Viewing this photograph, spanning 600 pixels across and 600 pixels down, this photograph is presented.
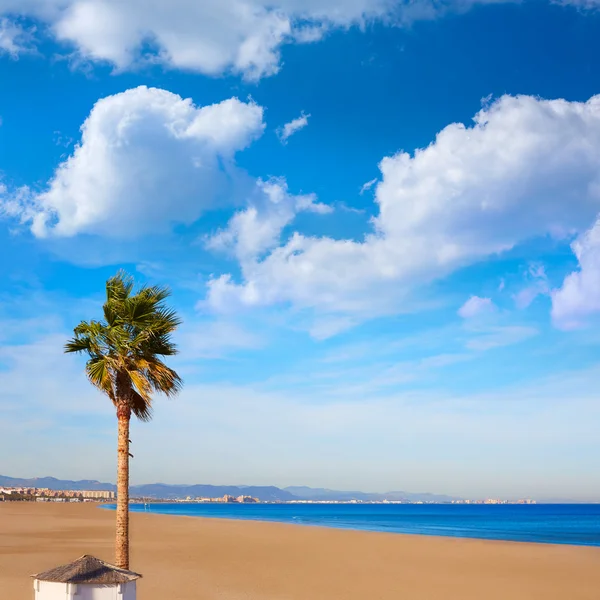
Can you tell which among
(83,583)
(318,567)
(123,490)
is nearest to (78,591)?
(83,583)

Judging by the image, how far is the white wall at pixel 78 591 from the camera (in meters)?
10.4

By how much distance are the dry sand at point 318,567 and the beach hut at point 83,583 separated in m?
10.1

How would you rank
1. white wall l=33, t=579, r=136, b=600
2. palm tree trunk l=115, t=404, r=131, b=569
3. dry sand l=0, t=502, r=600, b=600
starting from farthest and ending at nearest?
1. dry sand l=0, t=502, r=600, b=600
2. palm tree trunk l=115, t=404, r=131, b=569
3. white wall l=33, t=579, r=136, b=600

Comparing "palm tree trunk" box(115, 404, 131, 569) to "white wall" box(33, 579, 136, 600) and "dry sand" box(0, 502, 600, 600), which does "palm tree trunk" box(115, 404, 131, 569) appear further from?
"dry sand" box(0, 502, 600, 600)

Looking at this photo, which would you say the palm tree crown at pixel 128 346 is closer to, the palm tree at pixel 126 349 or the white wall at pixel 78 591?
the palm tree at pixel 126 349

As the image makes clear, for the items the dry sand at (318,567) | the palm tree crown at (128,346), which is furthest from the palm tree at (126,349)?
the dry sand at (318,567)

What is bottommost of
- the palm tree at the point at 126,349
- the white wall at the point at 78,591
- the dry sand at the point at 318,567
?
the dry sand at the point at 318,567

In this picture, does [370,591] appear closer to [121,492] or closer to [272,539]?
[121,492]

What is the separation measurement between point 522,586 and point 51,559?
20306 millimetres

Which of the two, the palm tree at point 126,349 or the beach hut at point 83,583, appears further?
the palm tree at point 126,349

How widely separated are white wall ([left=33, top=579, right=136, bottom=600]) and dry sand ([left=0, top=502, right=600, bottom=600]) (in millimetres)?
10087

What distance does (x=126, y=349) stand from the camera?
51.9ft

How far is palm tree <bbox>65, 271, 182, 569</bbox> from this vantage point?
15719mm

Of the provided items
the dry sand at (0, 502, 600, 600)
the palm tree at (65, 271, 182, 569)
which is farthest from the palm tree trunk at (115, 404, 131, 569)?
the dry sand at (0, 502, 600, 600)
